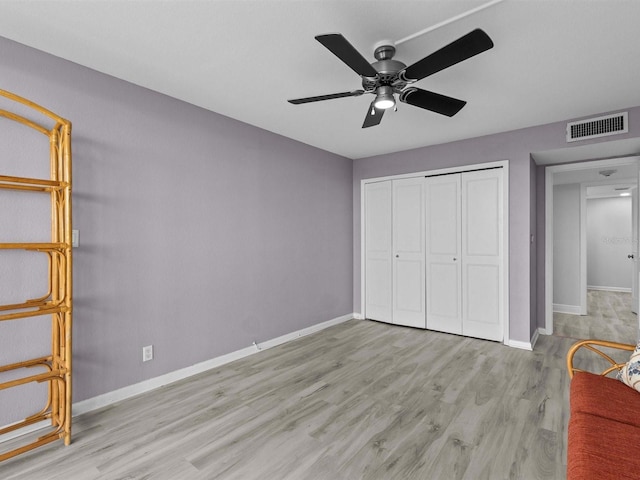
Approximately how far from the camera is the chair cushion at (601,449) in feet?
3.67

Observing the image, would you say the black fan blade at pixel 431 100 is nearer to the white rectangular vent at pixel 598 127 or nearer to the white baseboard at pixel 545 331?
the white rectangular vent at pixel 598 127

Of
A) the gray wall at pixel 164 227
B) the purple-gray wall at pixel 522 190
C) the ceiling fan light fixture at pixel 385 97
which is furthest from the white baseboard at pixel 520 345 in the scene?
the ceiling fan light fixture at pixel 385 97

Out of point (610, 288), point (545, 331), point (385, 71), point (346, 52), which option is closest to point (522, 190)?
point (545, 331)

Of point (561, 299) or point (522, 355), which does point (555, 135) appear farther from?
point (561, 299)

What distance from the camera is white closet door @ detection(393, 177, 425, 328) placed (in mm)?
4582

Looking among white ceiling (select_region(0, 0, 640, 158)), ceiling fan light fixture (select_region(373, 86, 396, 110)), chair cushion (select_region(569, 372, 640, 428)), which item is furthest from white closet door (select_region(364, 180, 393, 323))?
chair cushion (select_region(569, 372, 640, 428))

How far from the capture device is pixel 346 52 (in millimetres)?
1692

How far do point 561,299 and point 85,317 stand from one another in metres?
6.63

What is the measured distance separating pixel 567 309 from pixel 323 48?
5.83 m

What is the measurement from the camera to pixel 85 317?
7.90 ft

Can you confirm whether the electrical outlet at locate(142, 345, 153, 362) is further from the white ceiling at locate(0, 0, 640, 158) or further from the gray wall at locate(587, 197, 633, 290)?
the gray wall at locate(587, 197, 633, 290)

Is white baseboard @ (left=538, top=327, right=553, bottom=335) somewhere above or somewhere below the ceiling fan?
below

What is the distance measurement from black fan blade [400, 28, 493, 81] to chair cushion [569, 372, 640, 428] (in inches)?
70.1

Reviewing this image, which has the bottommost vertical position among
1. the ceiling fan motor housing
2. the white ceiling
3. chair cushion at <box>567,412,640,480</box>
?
chair cushion at <box>567,412,640,480</box>
